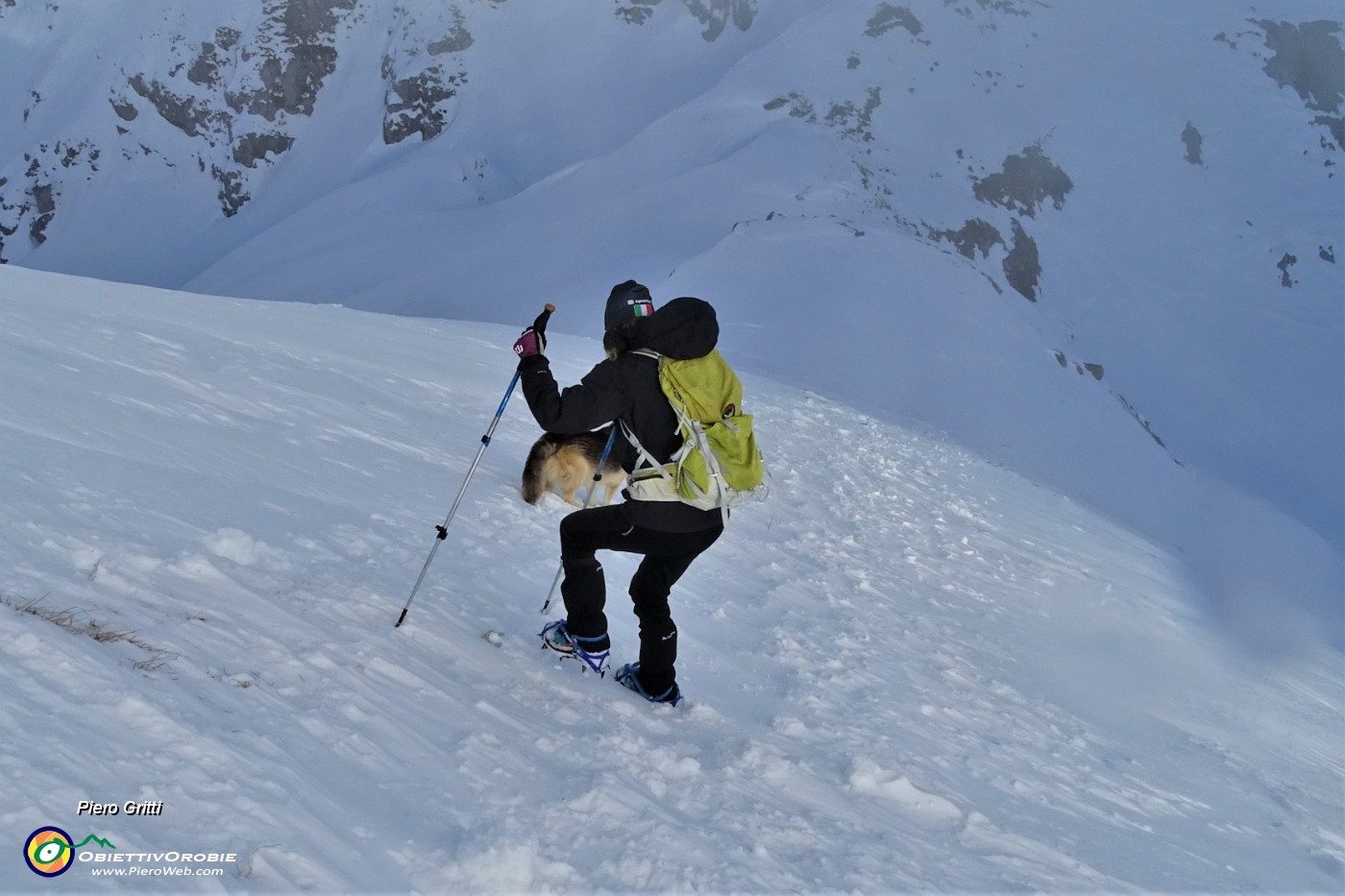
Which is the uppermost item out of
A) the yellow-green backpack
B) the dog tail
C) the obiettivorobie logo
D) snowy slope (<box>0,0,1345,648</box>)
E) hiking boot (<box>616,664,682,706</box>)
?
snowy slope (<box>0,0,1345,648</box>)

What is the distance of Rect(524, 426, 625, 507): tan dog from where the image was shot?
748cm

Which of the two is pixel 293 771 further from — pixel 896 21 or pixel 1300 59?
pixel 1300 59

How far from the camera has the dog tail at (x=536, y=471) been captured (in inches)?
298

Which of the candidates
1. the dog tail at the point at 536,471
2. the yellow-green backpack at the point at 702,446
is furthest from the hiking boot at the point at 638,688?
the dog tail at the point at 536,471

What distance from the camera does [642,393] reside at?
14.0 ft

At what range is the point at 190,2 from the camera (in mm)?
89625

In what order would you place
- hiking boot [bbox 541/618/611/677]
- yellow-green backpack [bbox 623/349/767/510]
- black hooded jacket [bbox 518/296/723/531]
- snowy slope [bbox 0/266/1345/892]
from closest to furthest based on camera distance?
snowy slope [bbox 0/266/1345/892] < black hooded jacket [bbox 518/296/723/531] < yellow-green backpack [bbox 623/349/767/510] < hiking boot [bbox 541/618/611/677]

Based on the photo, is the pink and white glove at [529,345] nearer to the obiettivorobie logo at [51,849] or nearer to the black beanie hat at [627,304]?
the black beanie hat at [627,304]

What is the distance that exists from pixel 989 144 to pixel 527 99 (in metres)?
34.0

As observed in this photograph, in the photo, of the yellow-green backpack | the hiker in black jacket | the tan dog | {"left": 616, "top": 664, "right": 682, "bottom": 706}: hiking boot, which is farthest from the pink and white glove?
the tan dog

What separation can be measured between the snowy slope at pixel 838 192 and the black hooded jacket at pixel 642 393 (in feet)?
60.9

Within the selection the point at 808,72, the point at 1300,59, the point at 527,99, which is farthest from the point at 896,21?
the point at 1300,59

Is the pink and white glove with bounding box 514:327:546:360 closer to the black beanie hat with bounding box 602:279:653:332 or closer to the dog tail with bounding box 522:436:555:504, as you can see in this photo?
the black beanie hat with bounding box 602:279:653:332

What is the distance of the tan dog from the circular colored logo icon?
534 cm
